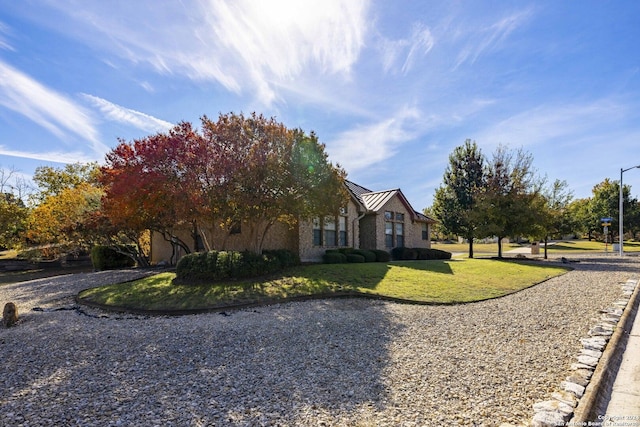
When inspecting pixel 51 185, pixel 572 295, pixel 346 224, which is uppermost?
pixel 51 185

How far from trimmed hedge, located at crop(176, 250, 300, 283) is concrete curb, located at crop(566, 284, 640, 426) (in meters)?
9.11

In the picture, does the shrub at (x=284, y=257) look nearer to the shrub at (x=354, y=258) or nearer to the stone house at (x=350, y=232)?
the stone house at (x=350, y=232)

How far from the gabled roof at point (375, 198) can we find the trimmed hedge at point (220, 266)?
10.2m

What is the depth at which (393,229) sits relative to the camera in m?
23.2

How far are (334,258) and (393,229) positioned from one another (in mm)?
7532

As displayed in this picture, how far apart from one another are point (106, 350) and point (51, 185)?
34.1 metres

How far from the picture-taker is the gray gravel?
356 cm

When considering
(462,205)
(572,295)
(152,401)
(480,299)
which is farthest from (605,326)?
(462,205)

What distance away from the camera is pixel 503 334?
6359 millimetres

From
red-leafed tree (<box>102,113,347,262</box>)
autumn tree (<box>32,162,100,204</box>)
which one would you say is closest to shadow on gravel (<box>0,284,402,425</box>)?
red-leafed tree (<box>102,113,347,262</box>)

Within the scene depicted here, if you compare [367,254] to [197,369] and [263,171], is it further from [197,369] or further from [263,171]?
[197,369]

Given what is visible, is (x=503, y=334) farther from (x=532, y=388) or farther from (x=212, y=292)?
(x=212, y=292)

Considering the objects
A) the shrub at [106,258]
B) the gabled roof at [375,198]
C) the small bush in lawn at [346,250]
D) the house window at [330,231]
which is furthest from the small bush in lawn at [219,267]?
the shrub at [106,258]

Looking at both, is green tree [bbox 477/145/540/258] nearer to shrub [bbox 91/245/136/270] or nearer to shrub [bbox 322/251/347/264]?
shrub [bbox 322/251/347/264]
